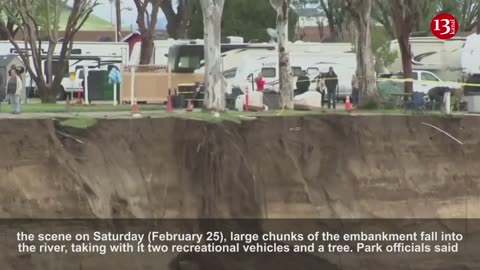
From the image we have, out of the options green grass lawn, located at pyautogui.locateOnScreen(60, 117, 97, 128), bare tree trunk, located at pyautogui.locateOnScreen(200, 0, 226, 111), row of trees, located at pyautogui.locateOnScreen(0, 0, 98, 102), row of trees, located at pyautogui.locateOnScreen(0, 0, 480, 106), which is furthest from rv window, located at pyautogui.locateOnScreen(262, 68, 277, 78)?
green grass lawn, located at pyautogui.locateOnScreen(60, 117, 97, 128)

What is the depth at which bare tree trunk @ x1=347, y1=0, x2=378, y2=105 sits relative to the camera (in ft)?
92.8

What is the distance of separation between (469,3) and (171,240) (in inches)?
1976

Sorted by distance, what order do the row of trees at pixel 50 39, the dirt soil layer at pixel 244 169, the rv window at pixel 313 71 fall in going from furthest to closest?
the rv window at pixel 313 71
the row of trees at pixel 50 39
the dirt soil layer at pixel 244 169

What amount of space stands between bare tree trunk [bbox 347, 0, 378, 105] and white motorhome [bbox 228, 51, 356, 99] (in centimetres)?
1069

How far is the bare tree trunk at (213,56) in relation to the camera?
23734mm

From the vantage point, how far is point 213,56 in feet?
78.9

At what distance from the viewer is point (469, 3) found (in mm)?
67250

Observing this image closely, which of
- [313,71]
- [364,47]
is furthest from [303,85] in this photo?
[364,47]

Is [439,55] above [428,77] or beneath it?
above

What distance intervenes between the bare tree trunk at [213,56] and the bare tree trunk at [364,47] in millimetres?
5681

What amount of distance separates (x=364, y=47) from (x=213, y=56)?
6428mm

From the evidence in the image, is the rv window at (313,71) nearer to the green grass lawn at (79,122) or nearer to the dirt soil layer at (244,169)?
the dirt soil layer at (244,169)

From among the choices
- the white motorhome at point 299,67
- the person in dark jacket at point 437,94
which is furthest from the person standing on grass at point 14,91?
the white motorhome at point 299,67

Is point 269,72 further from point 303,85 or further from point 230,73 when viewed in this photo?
point 303,85
